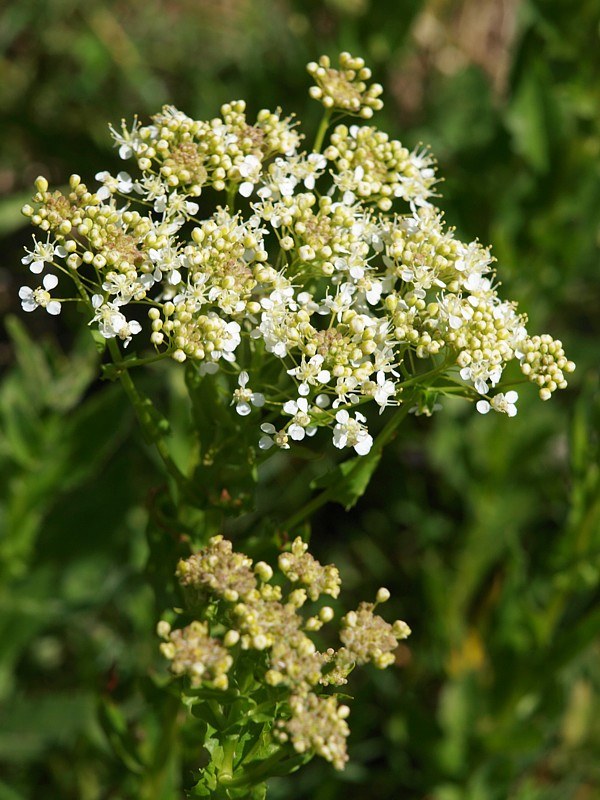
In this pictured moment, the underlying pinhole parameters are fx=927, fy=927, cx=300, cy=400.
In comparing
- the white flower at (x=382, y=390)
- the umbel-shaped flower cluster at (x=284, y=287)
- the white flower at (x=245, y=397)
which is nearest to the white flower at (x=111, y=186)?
the umbel-shaped flower cluster at (x=284, y=287)

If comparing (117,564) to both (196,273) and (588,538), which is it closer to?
(588,538)

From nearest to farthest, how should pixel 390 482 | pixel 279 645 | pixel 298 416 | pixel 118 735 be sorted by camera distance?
pixel 279 645
pixel 298 416
pixel 118 735
pixel 390 482

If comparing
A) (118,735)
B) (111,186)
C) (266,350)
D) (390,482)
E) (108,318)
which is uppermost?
(390,482)

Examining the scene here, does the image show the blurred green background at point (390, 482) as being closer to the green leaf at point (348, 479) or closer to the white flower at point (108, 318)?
the green leaf at point (348, 479)

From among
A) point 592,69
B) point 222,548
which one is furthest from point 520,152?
point 222,548

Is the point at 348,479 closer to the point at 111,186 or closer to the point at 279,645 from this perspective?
the point at 279,645

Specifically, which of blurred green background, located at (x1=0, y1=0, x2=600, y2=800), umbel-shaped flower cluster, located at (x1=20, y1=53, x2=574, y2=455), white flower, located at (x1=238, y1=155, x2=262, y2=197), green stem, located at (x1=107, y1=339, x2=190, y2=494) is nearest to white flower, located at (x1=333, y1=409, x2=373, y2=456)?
umbel-shaped flower cluster, located at (x1=20, y1=53, x2=574, y2=455)

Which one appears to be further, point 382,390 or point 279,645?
point 382,390

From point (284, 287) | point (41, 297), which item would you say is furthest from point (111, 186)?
point (284, 287)
